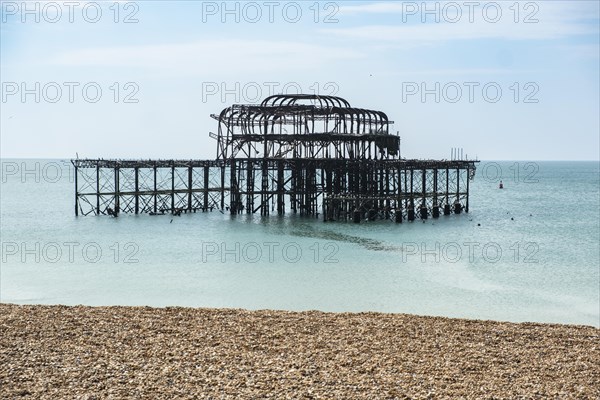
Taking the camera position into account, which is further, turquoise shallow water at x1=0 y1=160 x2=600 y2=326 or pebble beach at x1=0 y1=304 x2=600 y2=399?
turquoise shallow water at x1=0 y1=160 x2=600 y2=326

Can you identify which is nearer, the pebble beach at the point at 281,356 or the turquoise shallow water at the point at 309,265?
the pebble beach at the point at 281,356

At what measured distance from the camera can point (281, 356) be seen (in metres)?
12.1

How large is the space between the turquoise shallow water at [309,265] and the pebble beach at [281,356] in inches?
Result: 252

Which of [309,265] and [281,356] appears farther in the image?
[309,265]

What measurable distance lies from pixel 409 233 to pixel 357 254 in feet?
30.8

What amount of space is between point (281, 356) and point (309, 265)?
52.3 feet

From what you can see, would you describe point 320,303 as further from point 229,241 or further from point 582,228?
point 582,228

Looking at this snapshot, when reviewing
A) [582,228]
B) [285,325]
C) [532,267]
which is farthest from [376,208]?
[285,325]

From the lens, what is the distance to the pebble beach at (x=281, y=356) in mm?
10562

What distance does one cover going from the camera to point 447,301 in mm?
22062

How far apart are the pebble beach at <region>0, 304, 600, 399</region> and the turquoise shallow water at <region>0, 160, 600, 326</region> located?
640 cm

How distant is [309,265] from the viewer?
91.8 ft

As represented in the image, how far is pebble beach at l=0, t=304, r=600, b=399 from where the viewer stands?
416 inches

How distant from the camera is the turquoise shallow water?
21984 millimetres
